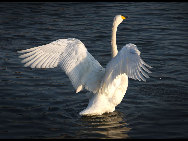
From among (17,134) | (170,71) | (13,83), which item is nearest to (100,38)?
(170,71)

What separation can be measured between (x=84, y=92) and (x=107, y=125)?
2111 millimetres

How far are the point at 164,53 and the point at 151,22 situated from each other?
13.1 feet

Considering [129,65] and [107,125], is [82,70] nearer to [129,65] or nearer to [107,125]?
[107,125]

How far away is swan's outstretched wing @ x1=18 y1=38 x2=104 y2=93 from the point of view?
796 cm

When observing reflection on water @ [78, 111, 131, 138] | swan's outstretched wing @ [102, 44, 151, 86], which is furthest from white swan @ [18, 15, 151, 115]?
swan's outstretched wing @ [102, 44, 151, 86]

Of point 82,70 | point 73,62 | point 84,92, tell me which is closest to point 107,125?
point 82,70

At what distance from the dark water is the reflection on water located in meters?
0.02

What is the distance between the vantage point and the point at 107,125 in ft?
26.0

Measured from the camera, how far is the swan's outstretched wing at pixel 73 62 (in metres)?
7.96

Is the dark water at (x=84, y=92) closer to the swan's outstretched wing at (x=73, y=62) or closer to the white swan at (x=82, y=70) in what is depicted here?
the white swan at (x=82, y=70)

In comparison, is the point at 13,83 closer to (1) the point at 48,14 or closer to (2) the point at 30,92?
(2) the point at 30,92

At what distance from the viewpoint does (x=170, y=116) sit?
8.37 metres

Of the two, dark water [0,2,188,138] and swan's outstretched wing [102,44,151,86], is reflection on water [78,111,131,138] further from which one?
swan's outstretched wing [102,44,151,86]

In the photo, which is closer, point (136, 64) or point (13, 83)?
point (136, 64)
